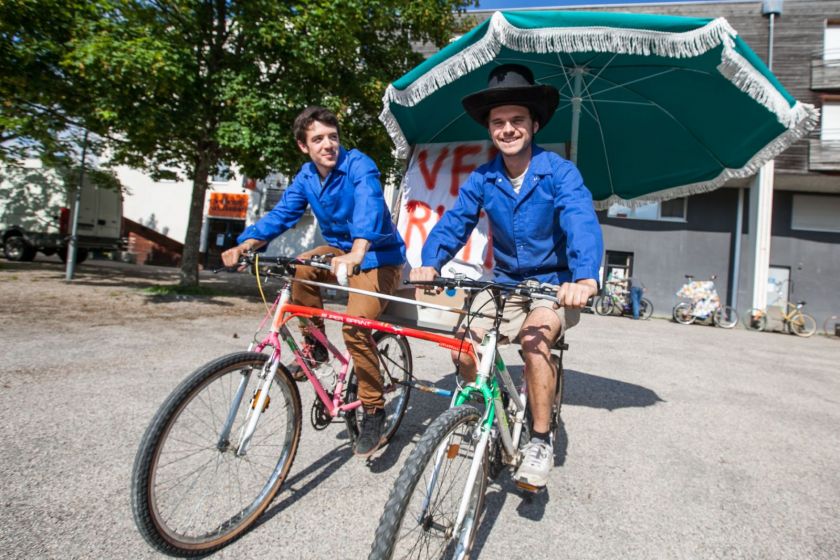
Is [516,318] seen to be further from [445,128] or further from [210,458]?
[445,128]

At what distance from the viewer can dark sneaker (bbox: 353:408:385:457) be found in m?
2.96

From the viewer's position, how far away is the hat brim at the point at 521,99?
2578mm

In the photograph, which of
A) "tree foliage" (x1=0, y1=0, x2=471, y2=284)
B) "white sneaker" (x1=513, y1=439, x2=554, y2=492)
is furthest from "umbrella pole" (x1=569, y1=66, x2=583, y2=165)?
"tree foliage" (x1=0, y1=0, x2=471, y2=284)

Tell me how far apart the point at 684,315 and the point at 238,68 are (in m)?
15.2

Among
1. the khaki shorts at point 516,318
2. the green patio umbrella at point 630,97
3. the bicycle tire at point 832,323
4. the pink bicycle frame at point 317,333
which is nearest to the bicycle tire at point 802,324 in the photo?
the bicycle tire at point 832,323

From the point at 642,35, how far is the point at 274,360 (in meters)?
3.01

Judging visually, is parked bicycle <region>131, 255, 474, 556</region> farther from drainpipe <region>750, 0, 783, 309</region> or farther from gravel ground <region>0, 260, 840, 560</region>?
drainpipe <region>750, 0, 783, 309</region>

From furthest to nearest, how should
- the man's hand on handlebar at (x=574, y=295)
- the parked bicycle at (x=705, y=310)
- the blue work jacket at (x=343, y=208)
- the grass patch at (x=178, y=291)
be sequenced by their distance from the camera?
the parked bicycle at (x=705, y=310), the grass patch at (x=178, y=291), the blue work jacket at (x=343, y=208), the man's hand on handlebar at (x=574, y=295)

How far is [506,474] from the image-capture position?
3102 millimetres

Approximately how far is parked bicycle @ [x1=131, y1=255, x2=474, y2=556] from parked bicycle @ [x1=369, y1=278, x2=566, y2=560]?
0.34 metres

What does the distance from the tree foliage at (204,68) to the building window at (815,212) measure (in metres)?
16.7

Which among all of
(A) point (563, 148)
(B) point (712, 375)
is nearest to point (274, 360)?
(A) point (563, 148)

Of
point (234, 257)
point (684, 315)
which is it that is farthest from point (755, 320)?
point (234, 257)

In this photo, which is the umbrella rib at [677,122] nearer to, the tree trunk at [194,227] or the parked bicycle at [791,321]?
the tree trunk at [194,227]
